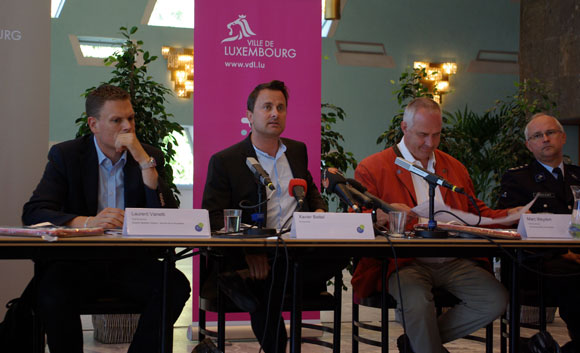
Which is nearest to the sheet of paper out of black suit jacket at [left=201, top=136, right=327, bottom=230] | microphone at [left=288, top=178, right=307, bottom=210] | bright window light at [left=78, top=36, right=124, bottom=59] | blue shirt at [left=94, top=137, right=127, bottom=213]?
microphone at [left=288, top=178, right=307, bottom=210]

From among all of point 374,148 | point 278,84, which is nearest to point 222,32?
point 278,84

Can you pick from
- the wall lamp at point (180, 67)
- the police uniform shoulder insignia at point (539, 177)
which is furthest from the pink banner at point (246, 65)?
the wall lamp at point (180, 67)

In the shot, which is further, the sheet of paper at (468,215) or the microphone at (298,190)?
the sheet of paper at (468,215)

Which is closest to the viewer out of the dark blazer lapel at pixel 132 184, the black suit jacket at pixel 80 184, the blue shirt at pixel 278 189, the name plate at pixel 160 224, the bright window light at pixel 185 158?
the name plate at pixel 160 224

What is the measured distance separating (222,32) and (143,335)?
1882 millimetres

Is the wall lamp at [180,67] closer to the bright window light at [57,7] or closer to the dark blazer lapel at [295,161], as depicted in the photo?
the bright window light at [57,7]

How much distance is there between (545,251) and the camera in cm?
213

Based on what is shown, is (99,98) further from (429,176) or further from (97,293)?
(429,176)

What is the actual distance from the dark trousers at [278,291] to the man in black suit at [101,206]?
0.29 meters

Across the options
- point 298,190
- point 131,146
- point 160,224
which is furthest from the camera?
point 131,146

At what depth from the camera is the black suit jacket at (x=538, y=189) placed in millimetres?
3154

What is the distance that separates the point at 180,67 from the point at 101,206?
6343mm

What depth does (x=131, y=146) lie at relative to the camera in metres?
2.46

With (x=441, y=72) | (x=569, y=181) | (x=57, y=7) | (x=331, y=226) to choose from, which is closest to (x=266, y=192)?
(x=331, y=226)
